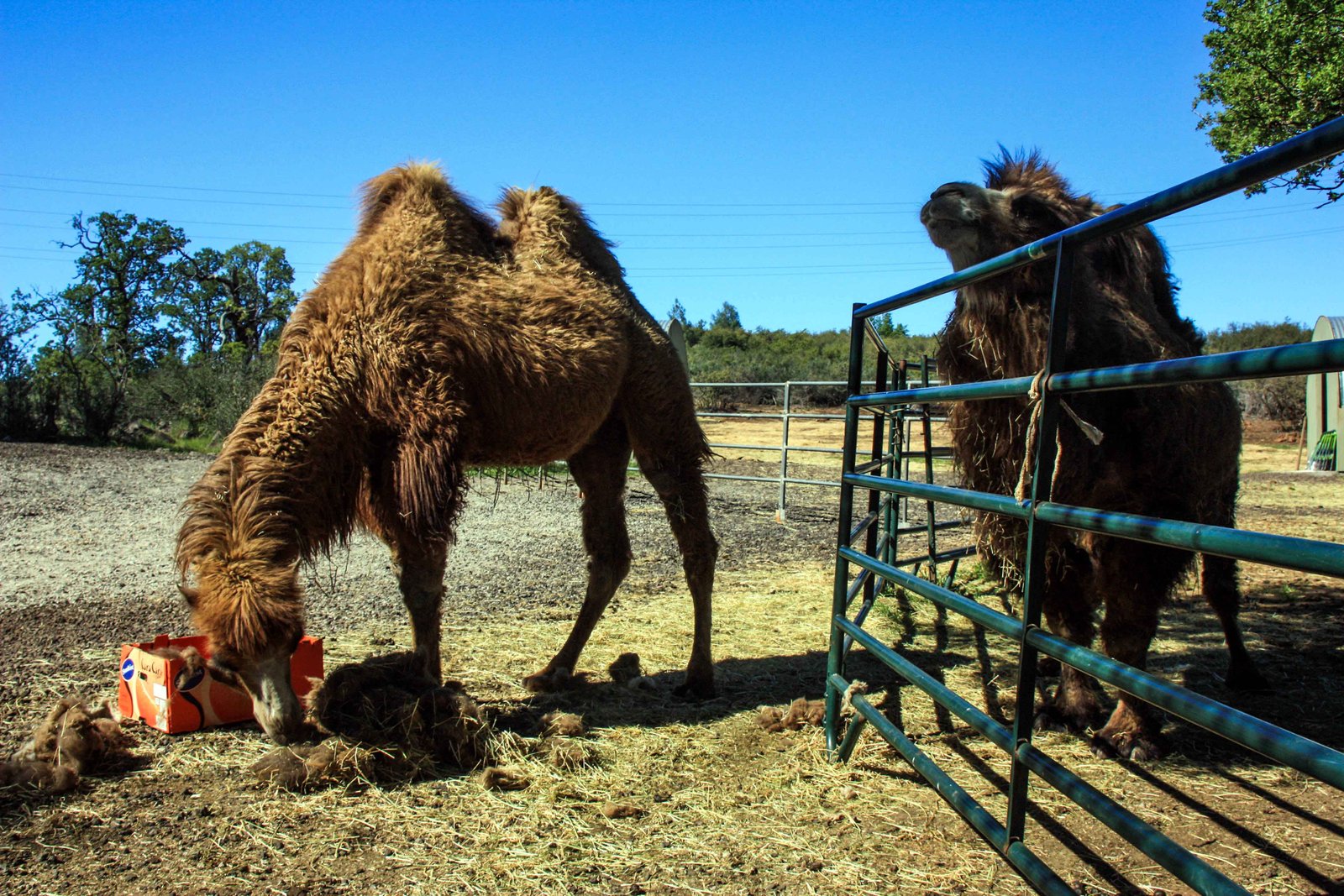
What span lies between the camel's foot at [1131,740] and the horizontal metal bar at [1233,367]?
213 centimetres

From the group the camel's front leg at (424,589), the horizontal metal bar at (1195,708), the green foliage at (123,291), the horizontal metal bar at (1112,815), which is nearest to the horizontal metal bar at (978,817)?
the horizontal metal bar at (1112,815)

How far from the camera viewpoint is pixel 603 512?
500 centimetres

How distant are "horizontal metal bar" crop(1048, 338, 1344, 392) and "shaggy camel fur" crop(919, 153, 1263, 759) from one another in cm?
125

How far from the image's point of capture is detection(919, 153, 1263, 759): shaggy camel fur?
10.2ft

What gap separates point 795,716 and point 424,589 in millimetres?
1763

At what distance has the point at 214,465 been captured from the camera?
3379 mm

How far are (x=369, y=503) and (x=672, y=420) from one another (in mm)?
1787

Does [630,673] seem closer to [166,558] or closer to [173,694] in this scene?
[173,694]

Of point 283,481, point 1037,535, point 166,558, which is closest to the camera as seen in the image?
point 1037,535

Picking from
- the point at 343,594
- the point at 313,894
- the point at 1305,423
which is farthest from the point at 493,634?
the point at 1305,423

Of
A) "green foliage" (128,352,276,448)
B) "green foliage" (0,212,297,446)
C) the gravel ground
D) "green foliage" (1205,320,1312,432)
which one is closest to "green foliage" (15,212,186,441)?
"green foliage" (0,212,297,446)

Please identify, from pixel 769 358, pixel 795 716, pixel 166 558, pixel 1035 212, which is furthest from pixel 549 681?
pixel 769 358

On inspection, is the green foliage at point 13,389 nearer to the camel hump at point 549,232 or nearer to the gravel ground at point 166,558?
the gravel ground at point 166,558

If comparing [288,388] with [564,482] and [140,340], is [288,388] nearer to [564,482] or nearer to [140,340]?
Result: [564,482]
